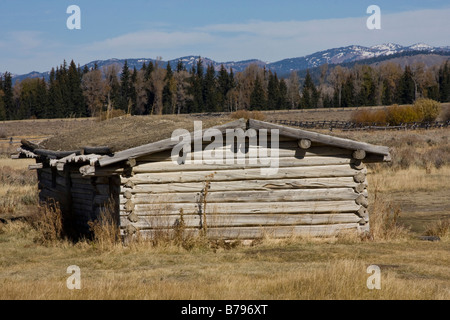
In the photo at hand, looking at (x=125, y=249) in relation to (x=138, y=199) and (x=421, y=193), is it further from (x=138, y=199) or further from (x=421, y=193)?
(x=421, y=193)

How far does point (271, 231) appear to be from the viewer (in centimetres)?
1237

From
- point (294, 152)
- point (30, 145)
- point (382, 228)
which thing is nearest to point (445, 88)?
point (30, 145)

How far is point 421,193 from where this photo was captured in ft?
69.0

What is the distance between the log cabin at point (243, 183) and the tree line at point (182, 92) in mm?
65618

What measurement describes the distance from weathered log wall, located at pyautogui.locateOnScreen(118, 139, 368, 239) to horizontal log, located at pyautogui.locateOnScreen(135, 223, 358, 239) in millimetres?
20

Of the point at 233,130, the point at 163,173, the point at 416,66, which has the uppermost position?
the point at 416,66

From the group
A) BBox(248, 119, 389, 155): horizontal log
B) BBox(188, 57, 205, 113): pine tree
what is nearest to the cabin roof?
BBox(248, 119, 389, 155): horizontal log

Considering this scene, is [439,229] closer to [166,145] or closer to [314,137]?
[314,137]

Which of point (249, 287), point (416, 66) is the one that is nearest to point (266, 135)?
point (249, 287)

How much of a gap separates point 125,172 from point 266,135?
2.83 m

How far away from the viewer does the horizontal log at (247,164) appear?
1217 centimetres

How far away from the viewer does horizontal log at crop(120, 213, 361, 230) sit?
12070 millimetres

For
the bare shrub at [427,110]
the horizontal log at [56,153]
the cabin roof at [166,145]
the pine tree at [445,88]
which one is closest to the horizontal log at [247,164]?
the cabin roof at [166,145]

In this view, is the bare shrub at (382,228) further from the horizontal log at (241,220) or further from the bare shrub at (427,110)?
the bare shrub at (427,110)
